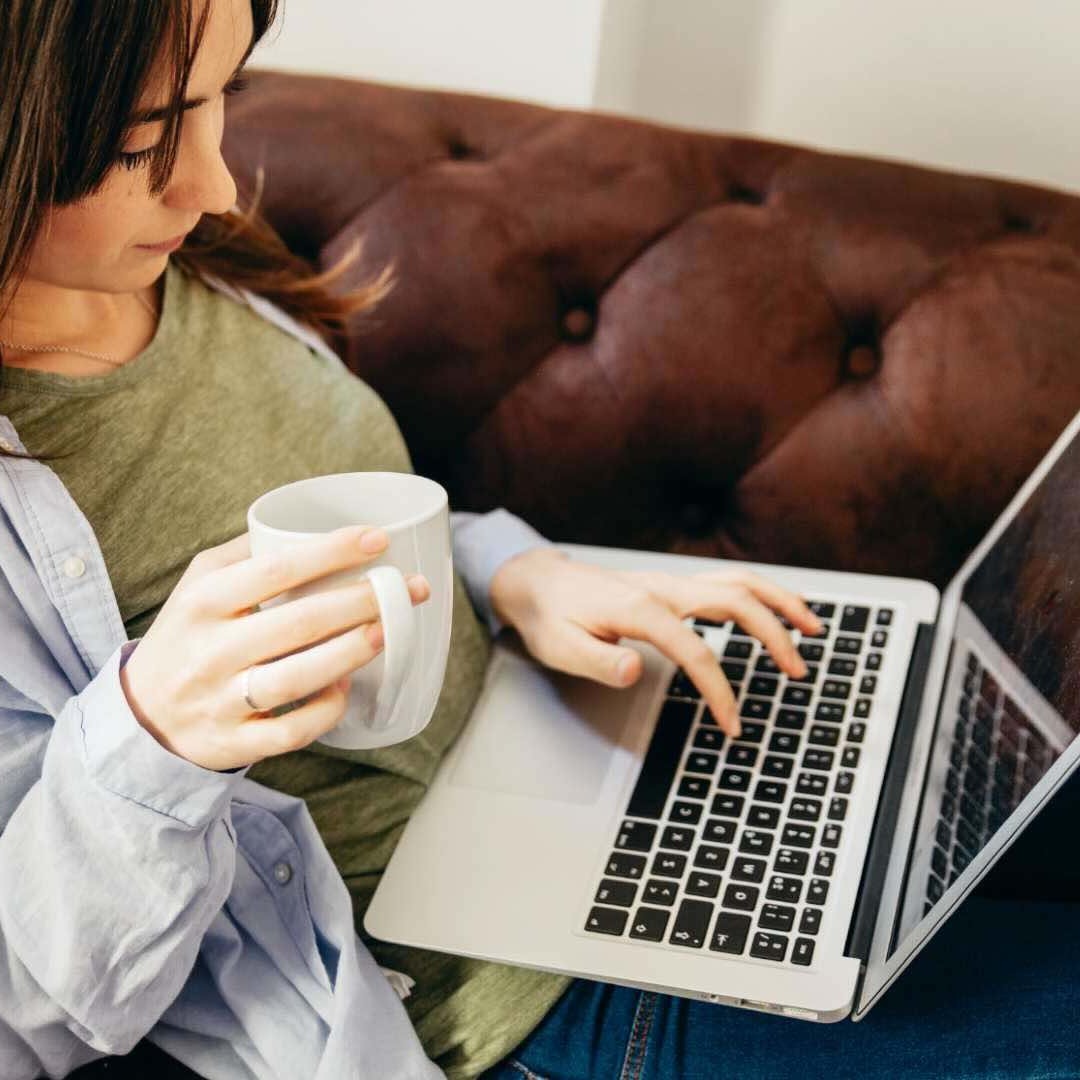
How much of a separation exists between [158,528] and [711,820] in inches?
15.7

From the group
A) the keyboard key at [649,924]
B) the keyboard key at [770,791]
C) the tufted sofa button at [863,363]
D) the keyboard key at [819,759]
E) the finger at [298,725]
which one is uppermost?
the finger at [298,725]

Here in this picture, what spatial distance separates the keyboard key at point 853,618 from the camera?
100cm

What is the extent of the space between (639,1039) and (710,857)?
4.6 inches

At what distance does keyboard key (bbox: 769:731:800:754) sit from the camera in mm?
886

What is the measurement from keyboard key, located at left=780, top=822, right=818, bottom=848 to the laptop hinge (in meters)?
0.04

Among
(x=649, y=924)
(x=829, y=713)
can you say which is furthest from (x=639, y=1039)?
(x=829, y=713)

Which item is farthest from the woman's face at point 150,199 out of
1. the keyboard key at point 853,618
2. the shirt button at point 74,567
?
the keyboard key at point 853,618

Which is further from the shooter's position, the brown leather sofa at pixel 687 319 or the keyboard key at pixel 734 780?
the brown leather sofa at pixel 687 319

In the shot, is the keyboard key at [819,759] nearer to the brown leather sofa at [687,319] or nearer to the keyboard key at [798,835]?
the keyboard key at [798,835]

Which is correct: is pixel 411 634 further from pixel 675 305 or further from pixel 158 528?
pixel 675 305

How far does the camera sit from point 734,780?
86cm

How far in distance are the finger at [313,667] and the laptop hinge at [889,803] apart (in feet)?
1.27

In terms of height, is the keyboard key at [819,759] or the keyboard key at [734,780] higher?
the keyboard key at [819,759]

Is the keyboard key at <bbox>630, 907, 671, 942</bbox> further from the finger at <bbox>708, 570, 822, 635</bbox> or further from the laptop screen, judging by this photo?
the finger at <bbox>708, 570, 822, 635</bbox>
